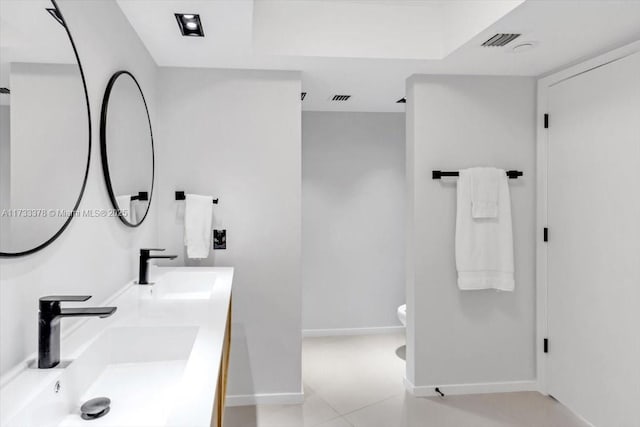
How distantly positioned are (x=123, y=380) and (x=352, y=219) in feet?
10.5

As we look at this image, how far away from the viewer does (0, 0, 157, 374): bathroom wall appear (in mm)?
1150

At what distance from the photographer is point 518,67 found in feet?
9.29

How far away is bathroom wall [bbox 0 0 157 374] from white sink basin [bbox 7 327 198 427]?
16 centimetres

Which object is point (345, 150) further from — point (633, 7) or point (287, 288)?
point (633, 7)

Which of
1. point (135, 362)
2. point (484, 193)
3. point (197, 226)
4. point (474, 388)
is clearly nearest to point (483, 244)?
point (484, 193)

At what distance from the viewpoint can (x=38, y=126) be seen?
122cm

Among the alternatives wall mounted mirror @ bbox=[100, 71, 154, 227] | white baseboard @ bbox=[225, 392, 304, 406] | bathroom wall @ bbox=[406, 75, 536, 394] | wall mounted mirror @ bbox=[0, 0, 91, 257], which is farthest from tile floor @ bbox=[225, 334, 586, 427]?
wall mounted mirror @ bbox=[0, 0, 91, 257]

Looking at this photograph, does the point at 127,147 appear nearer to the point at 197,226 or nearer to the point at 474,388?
the point at 197,226

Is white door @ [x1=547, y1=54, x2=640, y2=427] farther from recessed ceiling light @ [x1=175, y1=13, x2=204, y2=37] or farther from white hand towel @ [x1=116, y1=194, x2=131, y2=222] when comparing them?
white hand towel @ [x1=116, y1=194, x2=131, y2=222]

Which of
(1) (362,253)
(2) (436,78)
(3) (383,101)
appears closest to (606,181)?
(2) (436,78)

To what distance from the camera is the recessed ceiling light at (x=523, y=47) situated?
2356mm

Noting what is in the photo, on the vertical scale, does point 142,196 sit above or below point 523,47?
below

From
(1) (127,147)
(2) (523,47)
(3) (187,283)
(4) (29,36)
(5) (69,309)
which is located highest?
(2) (523,47)

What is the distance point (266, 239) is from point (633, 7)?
220cm
